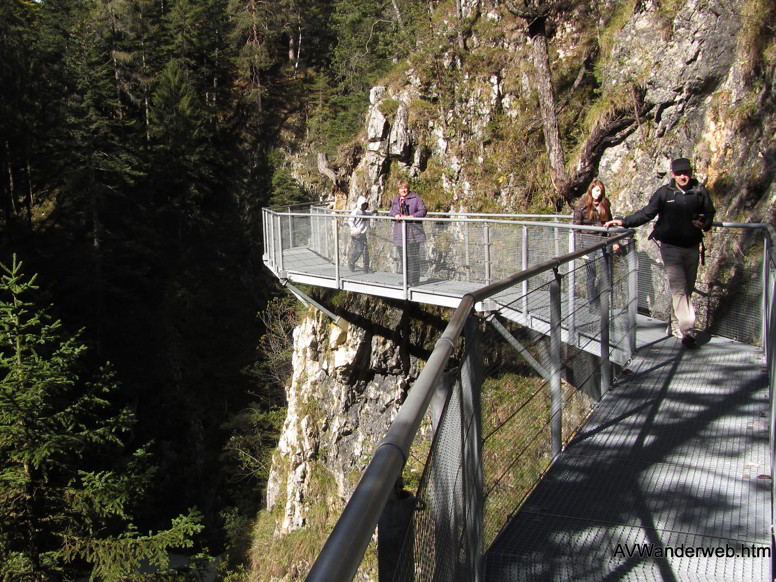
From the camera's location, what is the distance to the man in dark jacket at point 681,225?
6.54 m

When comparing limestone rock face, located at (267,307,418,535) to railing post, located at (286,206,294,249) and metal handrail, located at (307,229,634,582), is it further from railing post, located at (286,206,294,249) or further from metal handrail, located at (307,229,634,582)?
metal handrail, located at (307,229,634,582)

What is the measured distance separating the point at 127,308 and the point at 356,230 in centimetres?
2481

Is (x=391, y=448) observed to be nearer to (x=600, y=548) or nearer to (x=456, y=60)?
(x=600, y=548)

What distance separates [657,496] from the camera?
354cm

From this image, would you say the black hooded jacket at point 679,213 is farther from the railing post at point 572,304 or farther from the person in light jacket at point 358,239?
the person in light jacket at point 358,239

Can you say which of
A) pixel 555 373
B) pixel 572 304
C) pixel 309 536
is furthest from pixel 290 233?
pixel 555 373

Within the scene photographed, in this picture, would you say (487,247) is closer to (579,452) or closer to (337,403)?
(579,452)

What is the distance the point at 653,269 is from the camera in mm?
9039

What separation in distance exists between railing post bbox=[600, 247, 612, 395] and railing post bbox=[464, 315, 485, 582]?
314cm

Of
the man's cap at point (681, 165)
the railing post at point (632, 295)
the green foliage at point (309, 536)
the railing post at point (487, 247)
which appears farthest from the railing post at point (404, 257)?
the green foliage at point (309, 536)

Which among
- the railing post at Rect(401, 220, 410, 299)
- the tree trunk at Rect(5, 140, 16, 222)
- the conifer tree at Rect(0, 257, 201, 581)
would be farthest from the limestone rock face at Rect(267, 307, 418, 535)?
the tree trunk at Rect(5, 140, 16, 222)

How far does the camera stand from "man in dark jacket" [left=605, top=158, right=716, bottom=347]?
21.4 feet

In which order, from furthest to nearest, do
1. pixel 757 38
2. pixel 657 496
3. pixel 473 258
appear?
1. pixel 757 38
2. pixel 473 258
3. pixel 657 496

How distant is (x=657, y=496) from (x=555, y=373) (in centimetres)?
91
